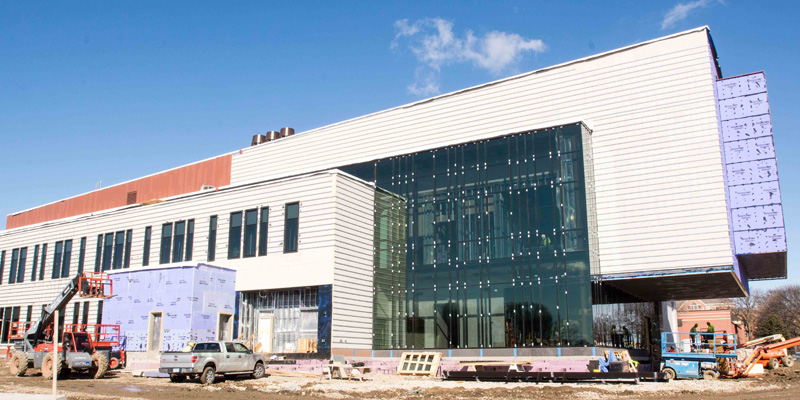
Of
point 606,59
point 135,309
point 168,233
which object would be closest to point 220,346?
point 135,309

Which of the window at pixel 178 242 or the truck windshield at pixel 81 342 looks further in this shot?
the window at pixel 178 242

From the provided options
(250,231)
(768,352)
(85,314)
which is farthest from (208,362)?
(768,352)

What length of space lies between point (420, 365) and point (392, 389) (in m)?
9.48

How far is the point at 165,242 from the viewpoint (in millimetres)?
41312

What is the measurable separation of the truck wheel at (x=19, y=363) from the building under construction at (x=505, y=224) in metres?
7.21

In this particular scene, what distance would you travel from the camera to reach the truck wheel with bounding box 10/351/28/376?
28.8m

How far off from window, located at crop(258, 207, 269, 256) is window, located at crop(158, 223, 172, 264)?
774 centimetres

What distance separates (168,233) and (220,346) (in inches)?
672

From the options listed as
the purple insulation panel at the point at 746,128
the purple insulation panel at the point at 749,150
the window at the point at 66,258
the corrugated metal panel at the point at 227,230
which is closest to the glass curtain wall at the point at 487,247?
the corrugated metal panel at the point at 227,230

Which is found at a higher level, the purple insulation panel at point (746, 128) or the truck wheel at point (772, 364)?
the purple insulation panel at point (746, 128)

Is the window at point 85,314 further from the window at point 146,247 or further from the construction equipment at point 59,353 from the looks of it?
the construction equipment at point 59,353

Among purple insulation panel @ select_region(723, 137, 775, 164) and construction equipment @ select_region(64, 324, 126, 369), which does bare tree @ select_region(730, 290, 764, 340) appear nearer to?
purple insulation panel @ select_region(723, 137, 775, 164)

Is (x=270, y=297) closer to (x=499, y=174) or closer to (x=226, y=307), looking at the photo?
(x=226, y=307)

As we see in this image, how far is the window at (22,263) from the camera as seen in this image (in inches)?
1975
